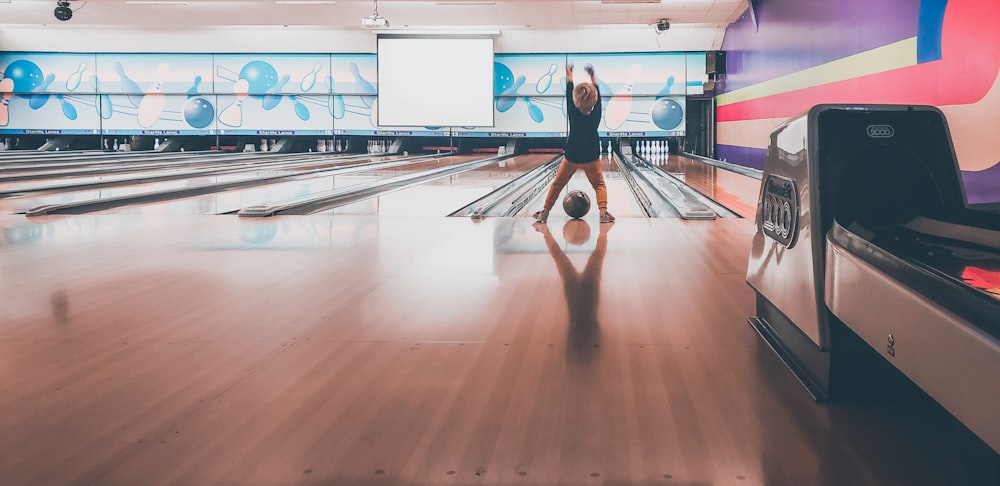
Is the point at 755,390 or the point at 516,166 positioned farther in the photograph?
the point at 516,166

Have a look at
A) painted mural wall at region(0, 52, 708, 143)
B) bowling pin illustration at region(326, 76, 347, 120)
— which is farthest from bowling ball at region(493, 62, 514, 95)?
bowling pin illustration at region(326, 76, 347, 120)

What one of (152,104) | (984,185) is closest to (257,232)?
(984,185)

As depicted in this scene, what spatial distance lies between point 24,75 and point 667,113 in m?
11.5

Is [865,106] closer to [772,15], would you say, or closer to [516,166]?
[772,15]

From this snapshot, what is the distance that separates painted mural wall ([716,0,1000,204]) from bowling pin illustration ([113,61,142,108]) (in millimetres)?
10650

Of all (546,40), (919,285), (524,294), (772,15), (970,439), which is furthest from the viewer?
(546,40)

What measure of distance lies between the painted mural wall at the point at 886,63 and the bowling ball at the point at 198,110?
31.2 ft

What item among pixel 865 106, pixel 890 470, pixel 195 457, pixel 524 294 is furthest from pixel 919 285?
pixel 524 294

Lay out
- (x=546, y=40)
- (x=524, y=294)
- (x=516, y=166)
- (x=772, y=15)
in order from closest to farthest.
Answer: (x=524, y=294), (x=772, y=15), (x=516, y=166), (x=546, y=40)

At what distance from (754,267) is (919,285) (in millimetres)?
961

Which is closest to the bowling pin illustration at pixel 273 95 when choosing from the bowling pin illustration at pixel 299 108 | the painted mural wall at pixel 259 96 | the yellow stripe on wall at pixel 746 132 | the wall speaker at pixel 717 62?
the painted mural wall at pixel 259 96

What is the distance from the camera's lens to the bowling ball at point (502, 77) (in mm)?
14547

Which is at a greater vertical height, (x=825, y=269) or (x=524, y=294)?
(x=825, y=269)

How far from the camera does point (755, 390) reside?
1.58 m
